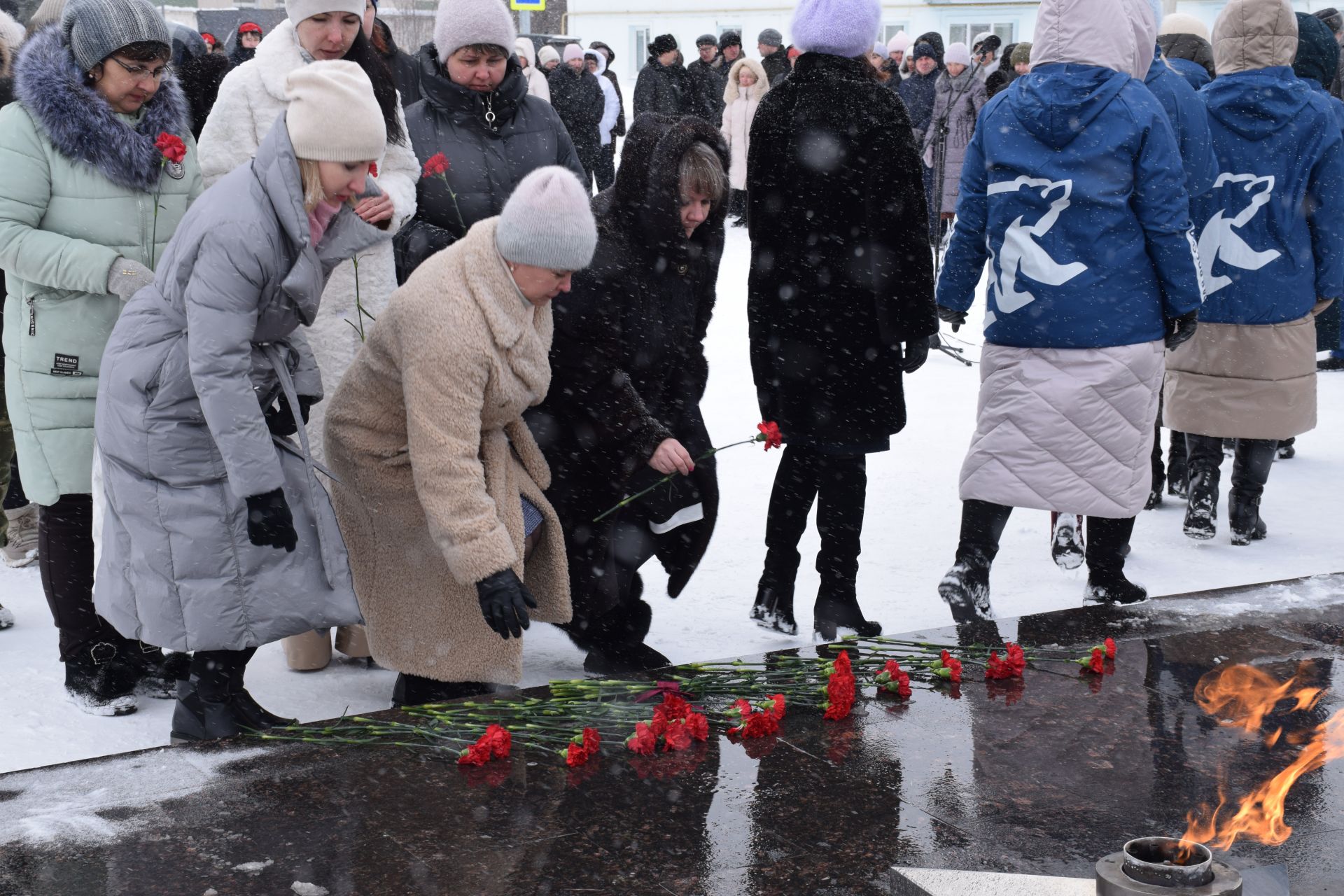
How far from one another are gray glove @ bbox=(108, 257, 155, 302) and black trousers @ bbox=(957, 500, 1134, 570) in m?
2.64

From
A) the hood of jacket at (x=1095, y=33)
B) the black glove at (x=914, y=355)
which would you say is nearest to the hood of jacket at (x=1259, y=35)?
the hood of jacket at (x=1095, y=33)

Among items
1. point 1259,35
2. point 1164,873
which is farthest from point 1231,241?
point 1164,873

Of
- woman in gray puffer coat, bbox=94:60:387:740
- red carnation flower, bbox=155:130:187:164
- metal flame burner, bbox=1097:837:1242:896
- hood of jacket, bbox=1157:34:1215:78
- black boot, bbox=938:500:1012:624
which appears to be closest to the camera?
metal flame burner, bbox=1097:837:1242:896

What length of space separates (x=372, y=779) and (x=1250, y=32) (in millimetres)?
4518

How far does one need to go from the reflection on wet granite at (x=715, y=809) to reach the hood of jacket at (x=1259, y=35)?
Result: 303 centimetres

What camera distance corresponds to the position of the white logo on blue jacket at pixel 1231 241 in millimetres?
5711

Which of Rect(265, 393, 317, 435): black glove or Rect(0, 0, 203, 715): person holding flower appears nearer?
Rect(265, 393, 317, 435): black glove

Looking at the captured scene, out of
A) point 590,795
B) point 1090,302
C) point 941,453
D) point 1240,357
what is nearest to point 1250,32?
point 1240,357

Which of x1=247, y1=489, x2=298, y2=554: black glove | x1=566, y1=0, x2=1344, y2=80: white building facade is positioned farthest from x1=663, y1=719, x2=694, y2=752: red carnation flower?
x1=566, y1=0, x2=1344, y2=80: white building facade

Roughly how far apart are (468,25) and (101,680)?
2218mm

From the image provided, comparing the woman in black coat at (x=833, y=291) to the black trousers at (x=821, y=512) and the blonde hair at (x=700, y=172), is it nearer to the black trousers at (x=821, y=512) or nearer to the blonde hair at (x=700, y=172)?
the black trousers at (x=821, y=512)

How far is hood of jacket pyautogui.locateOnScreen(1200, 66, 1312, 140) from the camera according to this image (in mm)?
5633

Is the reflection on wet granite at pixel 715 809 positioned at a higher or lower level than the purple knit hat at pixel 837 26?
lower

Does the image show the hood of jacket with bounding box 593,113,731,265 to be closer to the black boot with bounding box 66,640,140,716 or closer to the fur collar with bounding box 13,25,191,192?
the fur collar with bounding box 13,25,191,192
